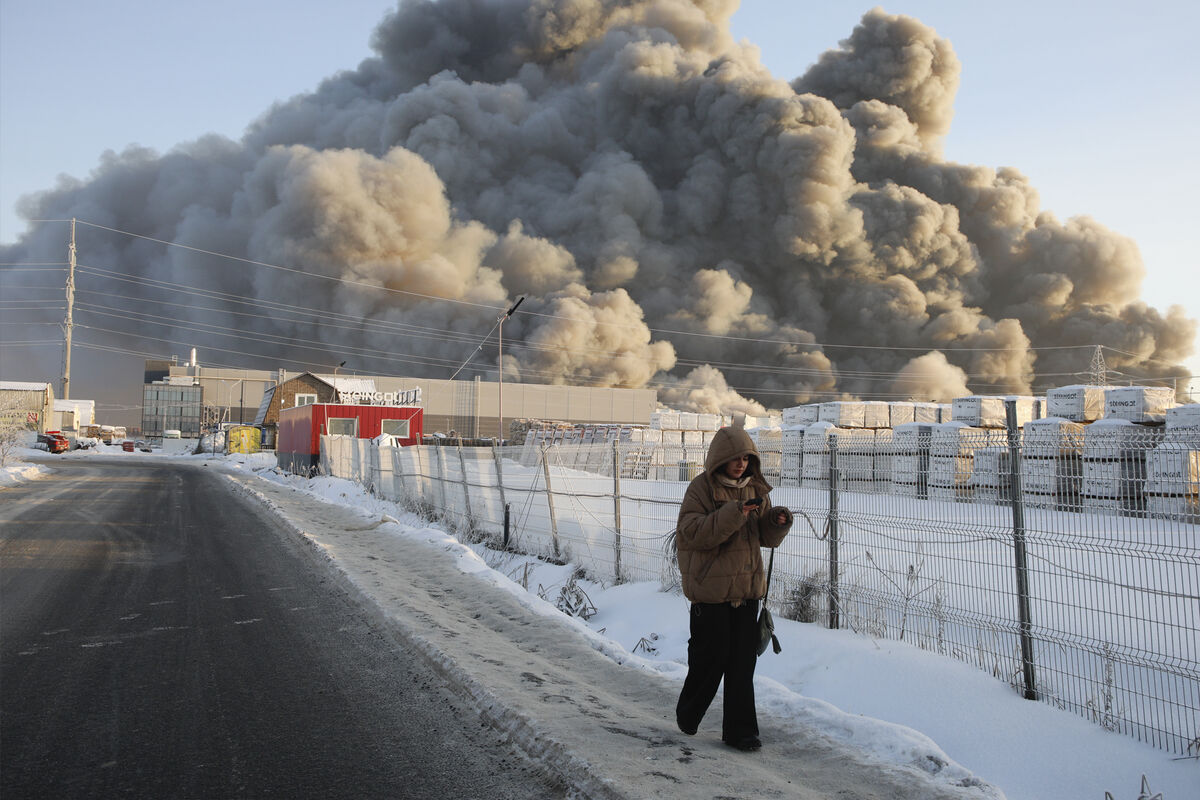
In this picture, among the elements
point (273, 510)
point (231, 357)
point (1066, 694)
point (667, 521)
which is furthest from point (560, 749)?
point (231, 357)

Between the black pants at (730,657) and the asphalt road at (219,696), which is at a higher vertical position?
Result: the black pants at (730,657)

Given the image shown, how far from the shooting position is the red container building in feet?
90.5

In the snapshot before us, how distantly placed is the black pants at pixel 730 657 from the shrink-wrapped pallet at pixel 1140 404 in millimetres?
12926

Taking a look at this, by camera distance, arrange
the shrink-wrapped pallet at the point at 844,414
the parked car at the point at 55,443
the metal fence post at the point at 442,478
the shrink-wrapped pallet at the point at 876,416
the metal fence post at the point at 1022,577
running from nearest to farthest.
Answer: the metal fence post at the point at 1022,577
the metal fence post at the point at 442,478
the shrink-wrapped pallet at the point at 844,414
the shrink-wrapped pallet at the point at 876,416
the parked car at the point at 55,443

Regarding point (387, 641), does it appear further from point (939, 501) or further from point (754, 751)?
point (939, 501)

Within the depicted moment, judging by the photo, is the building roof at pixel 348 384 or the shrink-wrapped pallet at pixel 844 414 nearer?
the shrink-wrapped pallet at pixel 844 414

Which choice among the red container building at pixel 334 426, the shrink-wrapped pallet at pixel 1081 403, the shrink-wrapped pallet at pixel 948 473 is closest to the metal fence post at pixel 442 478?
the shrink-wrapped pallet at pixel 948 473

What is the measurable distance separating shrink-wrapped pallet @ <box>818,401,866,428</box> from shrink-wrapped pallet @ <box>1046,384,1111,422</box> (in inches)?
217

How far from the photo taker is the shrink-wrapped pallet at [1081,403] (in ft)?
49.5

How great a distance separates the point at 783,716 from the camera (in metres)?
3.97

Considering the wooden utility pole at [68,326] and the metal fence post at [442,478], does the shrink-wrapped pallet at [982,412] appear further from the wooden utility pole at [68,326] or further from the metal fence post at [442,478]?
the wooden utility pole at [68,326]

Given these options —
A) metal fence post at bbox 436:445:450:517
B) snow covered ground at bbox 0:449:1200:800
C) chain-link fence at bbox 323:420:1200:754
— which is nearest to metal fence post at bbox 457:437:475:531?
metal fence post at bbox 436:445:450:517

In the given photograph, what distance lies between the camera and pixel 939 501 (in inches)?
193

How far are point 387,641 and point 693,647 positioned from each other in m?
2.38
